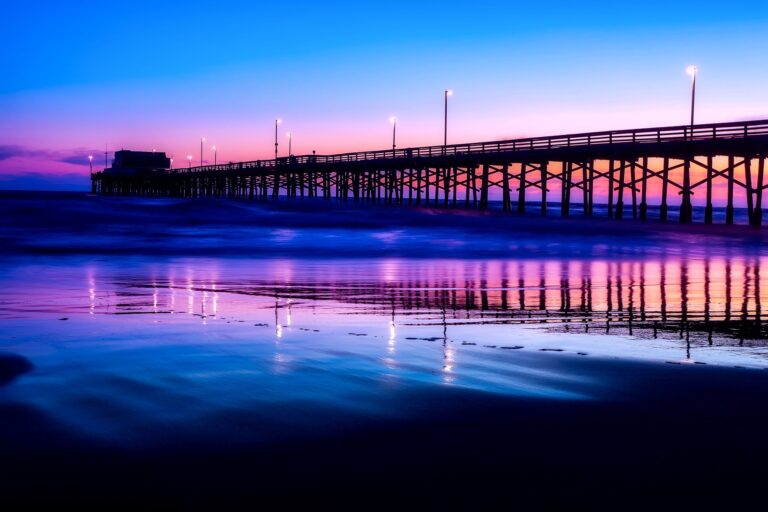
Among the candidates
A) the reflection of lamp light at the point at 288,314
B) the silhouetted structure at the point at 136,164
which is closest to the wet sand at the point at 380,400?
the reflection of lamp light at the point at 288,314

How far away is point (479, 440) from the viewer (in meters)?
3.19

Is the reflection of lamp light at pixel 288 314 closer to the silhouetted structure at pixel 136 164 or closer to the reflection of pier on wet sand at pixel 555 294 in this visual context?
the reflection of pier on wet sand at pixel 555 294

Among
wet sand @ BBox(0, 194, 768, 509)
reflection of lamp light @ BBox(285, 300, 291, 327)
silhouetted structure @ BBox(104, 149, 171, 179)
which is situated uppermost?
silhouetted structure @ BBox(104, 149, 171, 179)

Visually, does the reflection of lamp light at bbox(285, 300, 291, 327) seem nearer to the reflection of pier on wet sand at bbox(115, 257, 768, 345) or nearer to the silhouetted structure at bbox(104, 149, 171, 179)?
the reflection of pier on wet sand at bbox(115, 257, 768, 345)

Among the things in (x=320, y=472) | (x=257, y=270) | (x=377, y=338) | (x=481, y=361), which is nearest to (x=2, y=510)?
(x=320, y=472)

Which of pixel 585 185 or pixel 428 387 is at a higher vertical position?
pixel 585 185

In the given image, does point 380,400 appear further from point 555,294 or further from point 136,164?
point 136,164

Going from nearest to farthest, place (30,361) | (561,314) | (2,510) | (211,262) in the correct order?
(2,510), (30,361), (561,314), (211,262)

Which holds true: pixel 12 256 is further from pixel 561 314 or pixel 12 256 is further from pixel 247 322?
pixel 561 314

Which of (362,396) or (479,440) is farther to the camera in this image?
(362,396)

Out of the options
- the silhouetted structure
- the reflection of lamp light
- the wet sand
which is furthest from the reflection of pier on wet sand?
the silhouetted structure

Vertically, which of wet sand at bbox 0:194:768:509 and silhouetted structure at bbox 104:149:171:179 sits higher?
silhouetted structure at bbox 104:149:171:179

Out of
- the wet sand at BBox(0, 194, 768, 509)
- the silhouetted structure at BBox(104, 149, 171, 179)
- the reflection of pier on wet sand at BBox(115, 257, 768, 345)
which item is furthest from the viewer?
the silhouetted structure at BBox(104, 149, 171, 179)

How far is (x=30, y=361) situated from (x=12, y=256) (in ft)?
38.0
